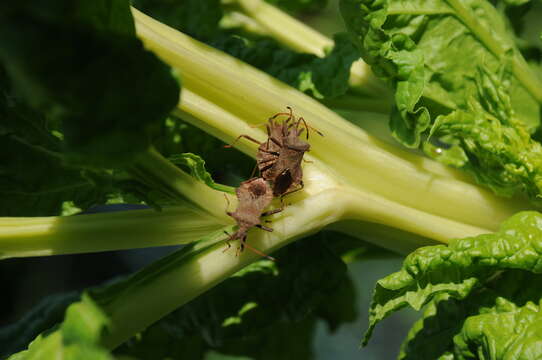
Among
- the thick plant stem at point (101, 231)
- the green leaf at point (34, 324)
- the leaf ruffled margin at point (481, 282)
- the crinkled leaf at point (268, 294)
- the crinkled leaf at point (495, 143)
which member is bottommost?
the green leaf at point (34, 324)

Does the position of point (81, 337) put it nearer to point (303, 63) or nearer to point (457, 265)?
point (457, 265)

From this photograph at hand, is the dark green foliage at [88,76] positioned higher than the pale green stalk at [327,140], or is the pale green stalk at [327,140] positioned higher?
the dark green foliage at [88,76]

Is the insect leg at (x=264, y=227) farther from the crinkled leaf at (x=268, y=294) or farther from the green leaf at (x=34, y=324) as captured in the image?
the green leaf at (x=34, y=324)

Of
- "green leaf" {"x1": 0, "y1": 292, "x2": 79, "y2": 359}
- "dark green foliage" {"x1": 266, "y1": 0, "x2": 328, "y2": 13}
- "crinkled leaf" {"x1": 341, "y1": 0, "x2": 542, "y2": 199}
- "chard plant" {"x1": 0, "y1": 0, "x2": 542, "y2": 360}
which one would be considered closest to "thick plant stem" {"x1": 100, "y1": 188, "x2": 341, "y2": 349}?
"chard plant" {"x1": 0, "y1": 0, "x2": 542, "y2": 360}

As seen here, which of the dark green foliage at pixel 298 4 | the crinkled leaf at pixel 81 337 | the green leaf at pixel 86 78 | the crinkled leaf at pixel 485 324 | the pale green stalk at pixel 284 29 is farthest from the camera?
the dark green foliage at pixel 298 4

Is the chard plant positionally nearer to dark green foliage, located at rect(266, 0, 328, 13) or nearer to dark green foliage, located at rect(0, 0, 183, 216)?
dark green foliage, located at rect(0, 0, 183, 216)

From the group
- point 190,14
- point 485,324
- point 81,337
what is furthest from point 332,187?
point 190,14

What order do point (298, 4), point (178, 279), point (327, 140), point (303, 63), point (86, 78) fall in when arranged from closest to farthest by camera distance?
point (86, 78), point (178, 279), point (327, 140), point (303, 63), point (298, 4)

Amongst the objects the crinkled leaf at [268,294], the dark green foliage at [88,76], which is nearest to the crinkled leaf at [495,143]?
the crinkled leaf at [268,294]
